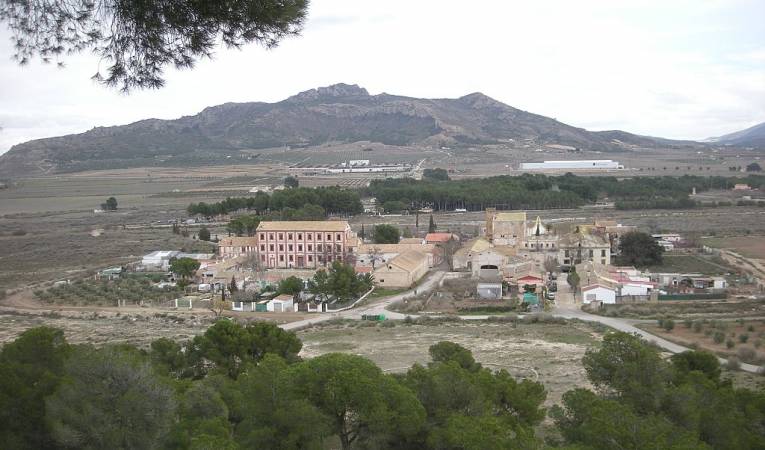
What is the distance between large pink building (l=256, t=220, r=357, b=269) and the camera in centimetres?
4253

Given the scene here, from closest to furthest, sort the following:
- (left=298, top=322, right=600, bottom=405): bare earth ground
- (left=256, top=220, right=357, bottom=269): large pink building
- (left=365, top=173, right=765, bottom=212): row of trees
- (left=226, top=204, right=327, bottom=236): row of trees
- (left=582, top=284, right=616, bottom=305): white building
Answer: (left=298, top=322, right=600, bottom=405): bare earth ground
(left=582, top=284, right=616, bottom=305): white building
(left=256, top=220, right=357, bottom=269): large pink building
(left=226, top=204, right=327, bottom=236): row of trees
(left=365, top=173, right=765, bottom=212): row of trees

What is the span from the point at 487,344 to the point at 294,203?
38.5 metres

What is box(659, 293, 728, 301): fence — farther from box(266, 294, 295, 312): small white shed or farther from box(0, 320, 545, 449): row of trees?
box(0, 320, 545, 449): row of trees

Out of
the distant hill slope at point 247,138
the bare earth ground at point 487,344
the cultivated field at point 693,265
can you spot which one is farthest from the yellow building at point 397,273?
the distant hill slope at point 247,138

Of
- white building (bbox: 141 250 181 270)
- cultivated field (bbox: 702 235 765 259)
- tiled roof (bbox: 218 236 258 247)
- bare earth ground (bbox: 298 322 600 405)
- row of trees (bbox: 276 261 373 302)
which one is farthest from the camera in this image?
tiled roof (bbox: 218 236 258 247)

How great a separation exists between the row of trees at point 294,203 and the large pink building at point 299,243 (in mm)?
17191

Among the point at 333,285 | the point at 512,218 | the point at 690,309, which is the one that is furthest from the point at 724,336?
the point at 512,218

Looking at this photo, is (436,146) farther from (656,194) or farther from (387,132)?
(656,194)

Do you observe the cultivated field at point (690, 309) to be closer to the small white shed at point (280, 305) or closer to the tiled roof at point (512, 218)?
the small white shed at point (280, 305)

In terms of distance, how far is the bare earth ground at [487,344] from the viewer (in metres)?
20.7

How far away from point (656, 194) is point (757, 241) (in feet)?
97.4

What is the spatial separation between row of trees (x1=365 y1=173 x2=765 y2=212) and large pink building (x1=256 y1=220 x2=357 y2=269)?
27155mm

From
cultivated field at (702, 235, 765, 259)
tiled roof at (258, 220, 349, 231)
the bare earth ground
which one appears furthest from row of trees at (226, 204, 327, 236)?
cultivated field at (702, 235, 765, 259)

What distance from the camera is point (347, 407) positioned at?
1185 centimetres
